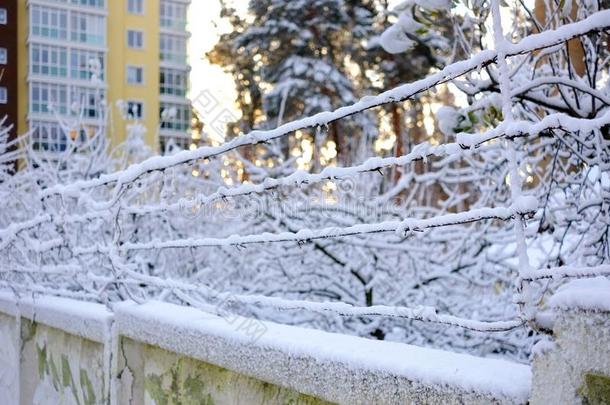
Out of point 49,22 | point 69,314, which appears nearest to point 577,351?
point 69,314

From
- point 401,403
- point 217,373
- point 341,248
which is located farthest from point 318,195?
point 401,403

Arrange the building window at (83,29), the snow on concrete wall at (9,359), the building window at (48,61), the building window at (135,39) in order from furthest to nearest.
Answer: the building window at (135,39) < the building window at (83,29) < the building window at (48,61) < the snow on concrete wall at (9,359)

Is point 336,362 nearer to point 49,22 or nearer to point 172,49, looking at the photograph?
point 49,22

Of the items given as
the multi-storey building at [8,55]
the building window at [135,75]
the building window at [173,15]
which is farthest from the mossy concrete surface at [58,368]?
the building window at [173,15]

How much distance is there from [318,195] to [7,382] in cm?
308

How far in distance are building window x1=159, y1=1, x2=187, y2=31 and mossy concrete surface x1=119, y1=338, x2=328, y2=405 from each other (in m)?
40.5

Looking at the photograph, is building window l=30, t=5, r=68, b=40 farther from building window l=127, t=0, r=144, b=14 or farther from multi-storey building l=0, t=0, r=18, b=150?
building window l=127, t=0, r=144, b=14

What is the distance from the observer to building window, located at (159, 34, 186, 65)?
4103 cm

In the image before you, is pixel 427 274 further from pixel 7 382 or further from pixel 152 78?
pixel 152 78

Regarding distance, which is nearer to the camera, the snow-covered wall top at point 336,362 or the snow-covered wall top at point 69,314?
the snow-covered wall top at point 336,362

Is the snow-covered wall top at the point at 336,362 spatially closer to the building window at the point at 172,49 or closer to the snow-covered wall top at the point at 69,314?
the snow-covered wall top at the point at 69,314

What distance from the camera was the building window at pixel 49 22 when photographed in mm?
37000

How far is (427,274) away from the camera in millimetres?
5078

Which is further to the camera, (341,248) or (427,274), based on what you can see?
(341,248)
